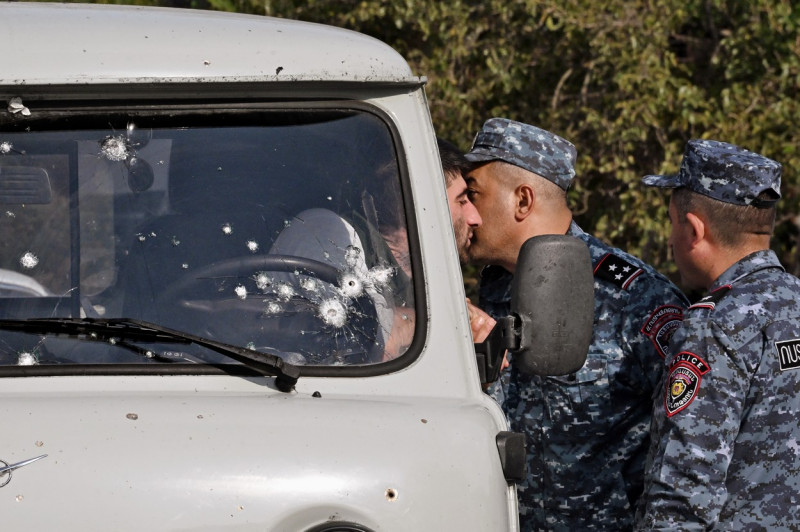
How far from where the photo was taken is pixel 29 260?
214cm

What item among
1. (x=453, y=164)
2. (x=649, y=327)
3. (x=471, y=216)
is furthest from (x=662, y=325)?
(x=453, y=164)

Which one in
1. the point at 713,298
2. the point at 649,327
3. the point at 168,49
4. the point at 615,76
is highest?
the point at 168,49

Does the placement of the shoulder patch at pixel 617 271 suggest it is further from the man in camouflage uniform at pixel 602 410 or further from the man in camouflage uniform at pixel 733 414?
the man in camouflage uniform at pixel 733 414

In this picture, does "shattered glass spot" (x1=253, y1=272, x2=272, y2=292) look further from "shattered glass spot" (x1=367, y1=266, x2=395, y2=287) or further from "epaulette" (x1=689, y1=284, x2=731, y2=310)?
"epaulette" (x1=689, y1=284, x2=731, y2=310)

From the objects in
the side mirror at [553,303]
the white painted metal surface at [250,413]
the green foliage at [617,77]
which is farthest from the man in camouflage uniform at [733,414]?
the green foliage at [617,77]

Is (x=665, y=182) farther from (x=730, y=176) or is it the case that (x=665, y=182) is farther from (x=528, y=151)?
(x=528, y=151)

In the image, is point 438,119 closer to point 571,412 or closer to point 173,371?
point 571,412

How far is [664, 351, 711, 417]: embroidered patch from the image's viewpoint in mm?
2686

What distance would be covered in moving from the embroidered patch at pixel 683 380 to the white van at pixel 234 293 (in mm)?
493

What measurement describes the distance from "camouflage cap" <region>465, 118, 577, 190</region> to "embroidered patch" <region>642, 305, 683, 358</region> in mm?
536

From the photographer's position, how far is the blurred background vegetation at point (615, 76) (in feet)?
23.0

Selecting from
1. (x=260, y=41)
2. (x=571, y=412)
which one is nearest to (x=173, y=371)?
(x=260, y=41)

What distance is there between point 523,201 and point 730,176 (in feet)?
2.21

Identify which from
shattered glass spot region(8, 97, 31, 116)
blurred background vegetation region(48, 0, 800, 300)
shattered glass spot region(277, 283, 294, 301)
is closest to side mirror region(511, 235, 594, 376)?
shattered glass spot region(277, 283, 294, 301)
